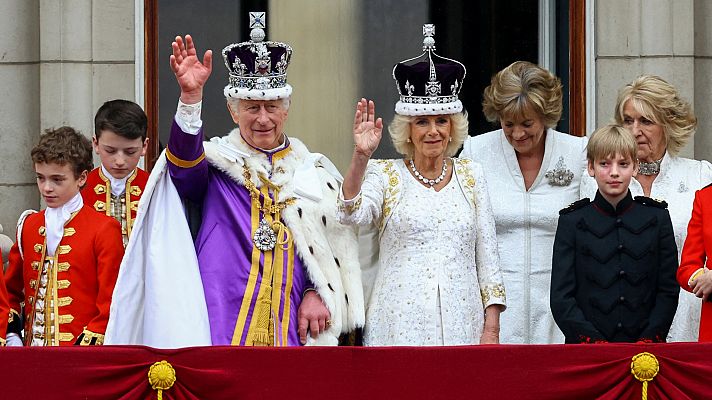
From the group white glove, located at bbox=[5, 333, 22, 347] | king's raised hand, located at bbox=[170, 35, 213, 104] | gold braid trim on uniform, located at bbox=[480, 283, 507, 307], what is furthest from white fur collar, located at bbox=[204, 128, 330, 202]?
white glove, located at bbox=[5, 333, 22, 347]

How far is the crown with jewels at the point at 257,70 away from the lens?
573cm

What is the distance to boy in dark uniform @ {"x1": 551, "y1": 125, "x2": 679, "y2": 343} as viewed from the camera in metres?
5.48

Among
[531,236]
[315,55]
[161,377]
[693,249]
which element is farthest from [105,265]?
[315,55]

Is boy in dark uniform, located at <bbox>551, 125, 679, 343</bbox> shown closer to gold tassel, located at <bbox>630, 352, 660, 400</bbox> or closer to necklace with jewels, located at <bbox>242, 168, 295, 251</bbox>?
gold tassel, located at <bbox>630, 352, 660, 400</bbox>

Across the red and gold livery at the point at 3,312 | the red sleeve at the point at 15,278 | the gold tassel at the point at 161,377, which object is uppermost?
the red sleeve at the point at 15,278

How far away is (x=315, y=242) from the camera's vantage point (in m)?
5.73

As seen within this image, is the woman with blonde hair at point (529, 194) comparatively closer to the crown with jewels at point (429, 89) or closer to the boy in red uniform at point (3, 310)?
the crown with jewels at point (429, 89)

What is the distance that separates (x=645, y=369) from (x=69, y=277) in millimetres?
2157

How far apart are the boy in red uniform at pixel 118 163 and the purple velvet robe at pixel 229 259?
0.44m

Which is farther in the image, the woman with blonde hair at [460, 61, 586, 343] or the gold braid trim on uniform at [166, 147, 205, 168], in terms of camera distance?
the woman with blonde hair at [460, 61, 586, 343]

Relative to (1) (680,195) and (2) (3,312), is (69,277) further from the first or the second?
(1) (680,195)

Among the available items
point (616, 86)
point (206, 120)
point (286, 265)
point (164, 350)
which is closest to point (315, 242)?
point (286, 265)

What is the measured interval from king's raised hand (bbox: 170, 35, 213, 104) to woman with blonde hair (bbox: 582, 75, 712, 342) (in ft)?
5.55

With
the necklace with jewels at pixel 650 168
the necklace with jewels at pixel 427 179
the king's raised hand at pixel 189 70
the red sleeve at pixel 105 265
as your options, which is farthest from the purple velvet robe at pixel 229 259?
the necklace with jewels at pixel 650 168
